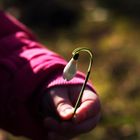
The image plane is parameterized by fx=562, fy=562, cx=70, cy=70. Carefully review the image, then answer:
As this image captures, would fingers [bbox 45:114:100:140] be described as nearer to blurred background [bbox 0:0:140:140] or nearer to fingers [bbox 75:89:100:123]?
fingers [bbox 75:89:100:123]

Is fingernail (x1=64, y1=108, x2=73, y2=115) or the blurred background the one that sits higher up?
the blurred background

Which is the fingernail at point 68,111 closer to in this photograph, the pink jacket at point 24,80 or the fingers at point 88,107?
the fingers at point 88,107

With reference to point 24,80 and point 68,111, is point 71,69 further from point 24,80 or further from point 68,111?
point 24,80

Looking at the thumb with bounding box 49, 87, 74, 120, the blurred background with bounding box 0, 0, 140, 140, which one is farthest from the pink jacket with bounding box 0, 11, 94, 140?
the blurred background with bounding box 0, 0, 140, 140

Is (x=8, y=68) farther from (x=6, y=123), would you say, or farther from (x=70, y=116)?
(x=70, y=116)

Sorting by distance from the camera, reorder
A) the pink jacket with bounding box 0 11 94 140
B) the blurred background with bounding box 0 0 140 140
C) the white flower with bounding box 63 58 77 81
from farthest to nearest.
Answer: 1. the blurred background with bounding box 0 0 140 140
2. the pink jacket with bounding box 0 11 94 140
3. the white flower with bounding box 63 58 77 81

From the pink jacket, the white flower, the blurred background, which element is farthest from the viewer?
the blurred background
